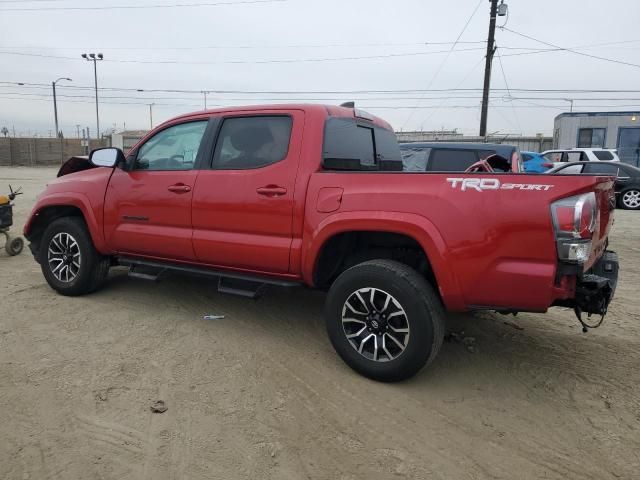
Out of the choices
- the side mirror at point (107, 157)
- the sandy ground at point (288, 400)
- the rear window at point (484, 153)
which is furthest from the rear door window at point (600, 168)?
the side mirror at point (107, 157)

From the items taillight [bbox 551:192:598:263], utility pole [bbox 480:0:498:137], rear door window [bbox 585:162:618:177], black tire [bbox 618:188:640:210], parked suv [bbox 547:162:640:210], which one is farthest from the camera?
utility pole [bbox 480:0:498:137]

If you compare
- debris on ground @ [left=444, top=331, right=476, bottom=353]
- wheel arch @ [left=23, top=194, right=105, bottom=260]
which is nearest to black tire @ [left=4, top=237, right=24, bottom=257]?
wheel arch @ [left=23, top=194, right=105, bottom=260]

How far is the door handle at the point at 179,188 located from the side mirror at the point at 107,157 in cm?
73

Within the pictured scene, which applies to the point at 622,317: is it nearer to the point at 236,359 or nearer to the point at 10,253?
the point at 236,359

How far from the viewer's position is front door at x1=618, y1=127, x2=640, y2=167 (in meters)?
25.2

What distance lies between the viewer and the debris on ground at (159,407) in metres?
2.95

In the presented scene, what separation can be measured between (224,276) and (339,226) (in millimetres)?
1264

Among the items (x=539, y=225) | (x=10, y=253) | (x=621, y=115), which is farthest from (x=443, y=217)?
(x=621, y=115)

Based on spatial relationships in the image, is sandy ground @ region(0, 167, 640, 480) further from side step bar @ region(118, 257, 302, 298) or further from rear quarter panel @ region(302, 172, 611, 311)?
rear quarter panel @ region(302, 172, 611, 311)

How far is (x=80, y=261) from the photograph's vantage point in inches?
193

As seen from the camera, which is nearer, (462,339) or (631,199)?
(462,339)

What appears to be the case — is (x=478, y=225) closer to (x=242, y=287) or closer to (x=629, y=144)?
(x=242, y=287)

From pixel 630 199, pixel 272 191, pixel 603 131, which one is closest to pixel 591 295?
pixel 272 191

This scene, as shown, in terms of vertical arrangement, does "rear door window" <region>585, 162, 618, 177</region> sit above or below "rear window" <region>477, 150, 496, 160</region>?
below
